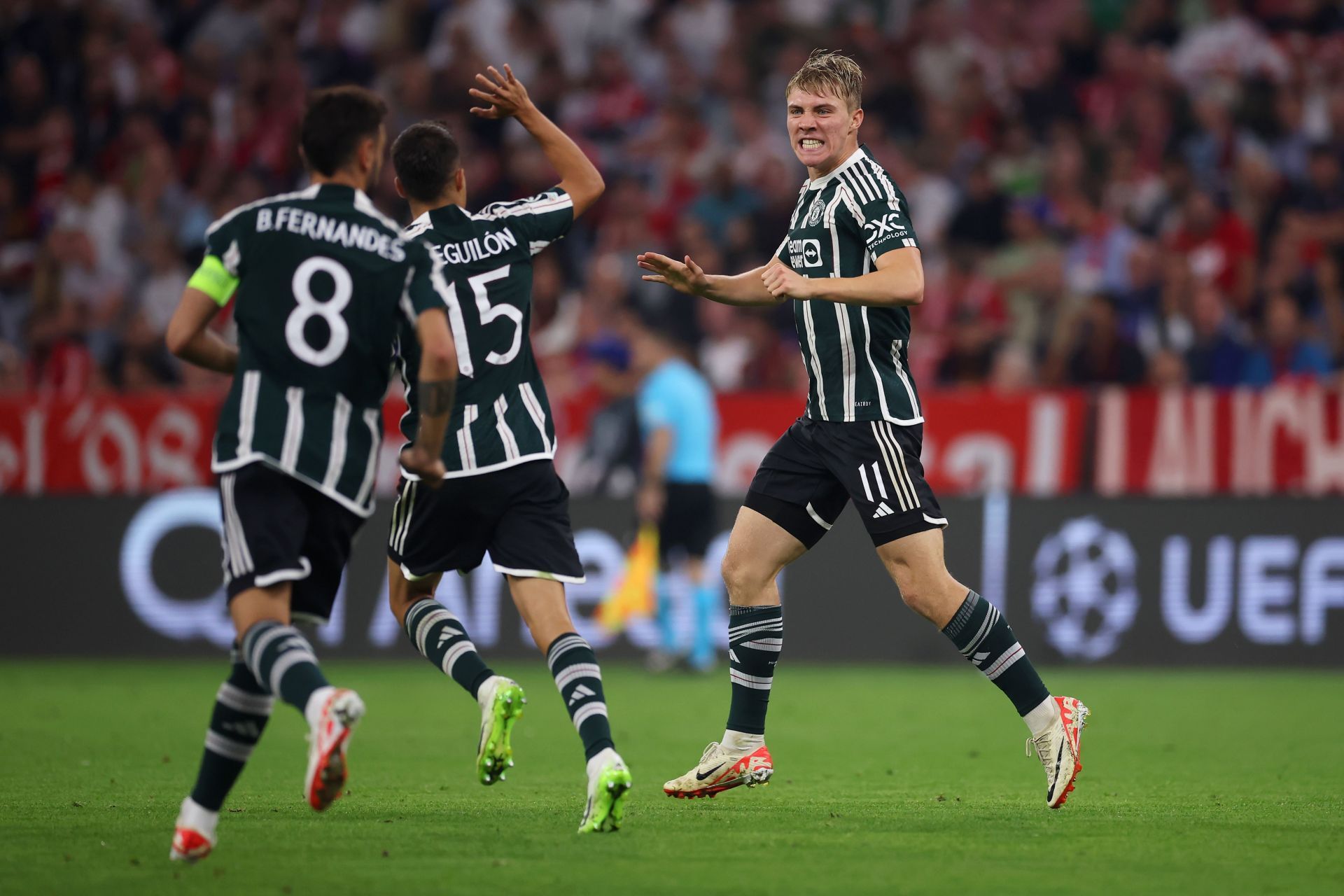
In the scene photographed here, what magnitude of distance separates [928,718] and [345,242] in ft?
17.9

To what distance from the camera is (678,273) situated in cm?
599

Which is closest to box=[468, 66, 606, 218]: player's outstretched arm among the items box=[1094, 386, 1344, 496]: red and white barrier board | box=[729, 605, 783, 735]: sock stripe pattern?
box=[729, 605, 783, 735]: sock stripe pattern

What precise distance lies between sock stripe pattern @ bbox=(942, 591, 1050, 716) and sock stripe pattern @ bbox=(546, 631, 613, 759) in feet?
4.48

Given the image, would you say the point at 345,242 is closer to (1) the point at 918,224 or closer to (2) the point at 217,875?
(2) the point at 217,875

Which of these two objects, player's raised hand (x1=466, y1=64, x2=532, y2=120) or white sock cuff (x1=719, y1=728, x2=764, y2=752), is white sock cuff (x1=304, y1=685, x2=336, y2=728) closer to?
white sock cuff (x1=719, y1=728, x2=764, y2=752)

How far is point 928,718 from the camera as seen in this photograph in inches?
372

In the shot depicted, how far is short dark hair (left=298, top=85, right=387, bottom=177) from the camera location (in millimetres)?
5086

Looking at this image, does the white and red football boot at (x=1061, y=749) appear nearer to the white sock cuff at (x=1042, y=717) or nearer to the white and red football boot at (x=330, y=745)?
the white sock cuff at (x=1042, y=717)

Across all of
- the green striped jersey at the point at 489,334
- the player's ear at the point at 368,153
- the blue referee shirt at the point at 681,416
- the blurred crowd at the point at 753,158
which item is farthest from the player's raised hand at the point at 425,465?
the blurred crowd at the point at 753,158

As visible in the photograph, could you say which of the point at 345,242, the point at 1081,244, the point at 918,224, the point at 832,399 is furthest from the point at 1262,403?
the point at 345,242

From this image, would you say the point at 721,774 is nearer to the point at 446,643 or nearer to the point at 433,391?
the point at 446,643

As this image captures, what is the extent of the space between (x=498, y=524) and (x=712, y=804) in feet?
4.48

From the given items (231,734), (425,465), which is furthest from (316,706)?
(425,465)

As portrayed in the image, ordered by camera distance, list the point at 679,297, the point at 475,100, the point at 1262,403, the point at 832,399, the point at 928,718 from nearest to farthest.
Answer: the point at 832,399
the point at 928,718
the point at 1262,403
the point at 679,297
the point at 475,100
